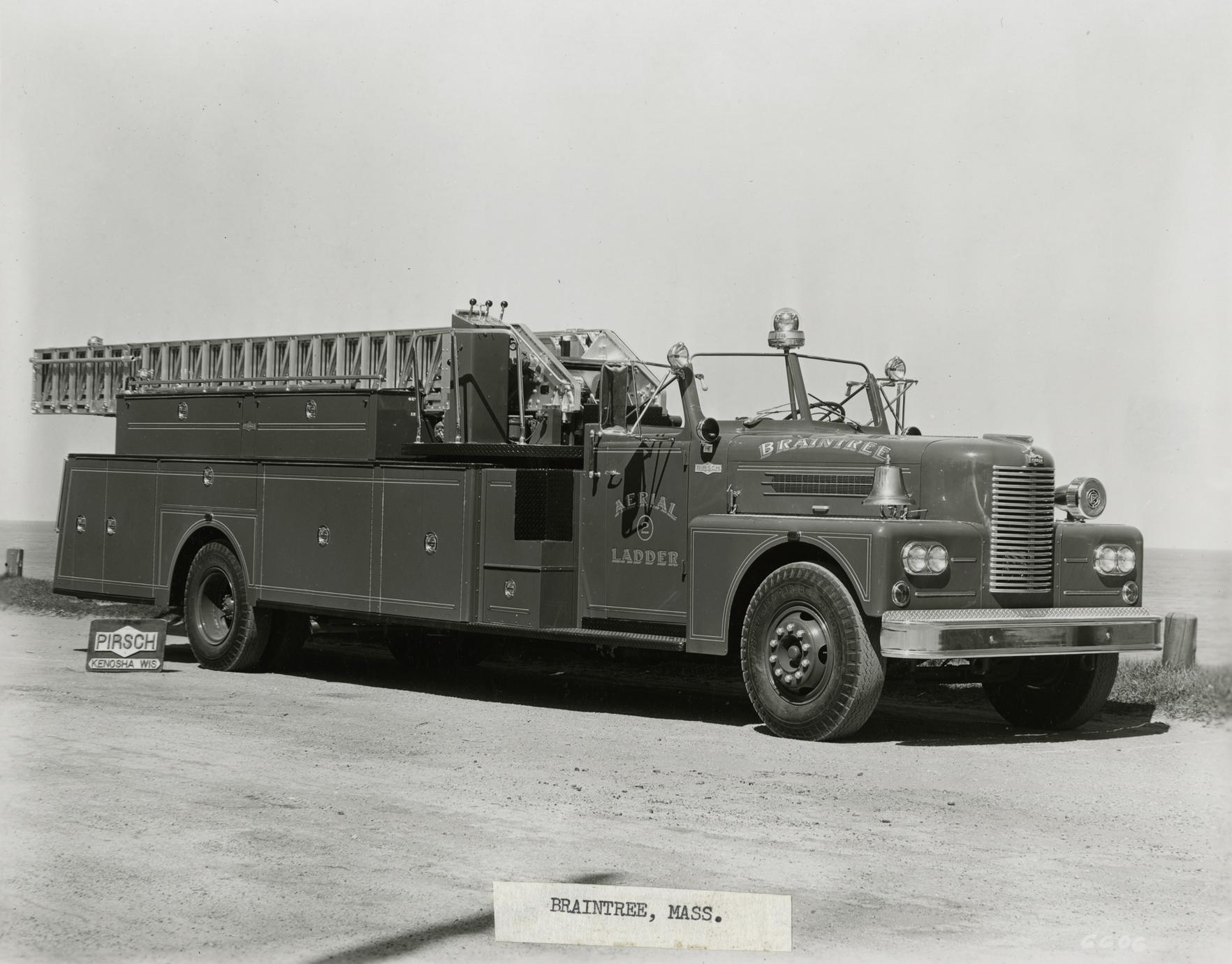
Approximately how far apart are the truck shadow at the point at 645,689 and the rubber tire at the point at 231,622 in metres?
0.48

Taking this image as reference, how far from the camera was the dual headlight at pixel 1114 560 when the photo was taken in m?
11.3

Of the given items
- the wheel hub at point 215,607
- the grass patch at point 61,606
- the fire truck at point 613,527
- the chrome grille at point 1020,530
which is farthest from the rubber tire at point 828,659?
the grass patch at point 61,606

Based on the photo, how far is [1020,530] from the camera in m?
10.8

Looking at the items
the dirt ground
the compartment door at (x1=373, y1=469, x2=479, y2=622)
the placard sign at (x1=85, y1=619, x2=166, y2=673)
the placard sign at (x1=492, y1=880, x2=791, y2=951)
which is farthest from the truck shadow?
the placard sign at (x1=492, y1=880, x2=791, y2=951)

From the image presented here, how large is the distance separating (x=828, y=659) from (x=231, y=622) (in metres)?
6.66

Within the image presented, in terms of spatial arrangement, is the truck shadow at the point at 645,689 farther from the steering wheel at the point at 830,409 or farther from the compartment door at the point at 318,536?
the steering wheel at the point at 830,409

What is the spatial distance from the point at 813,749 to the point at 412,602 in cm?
422

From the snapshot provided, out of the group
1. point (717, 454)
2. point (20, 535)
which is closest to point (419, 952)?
point (717, 454)

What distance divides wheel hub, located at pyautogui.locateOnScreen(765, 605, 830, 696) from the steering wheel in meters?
1.88

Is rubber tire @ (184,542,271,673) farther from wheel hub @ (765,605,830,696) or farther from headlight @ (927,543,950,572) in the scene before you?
headlight @ (927,543,950,572)

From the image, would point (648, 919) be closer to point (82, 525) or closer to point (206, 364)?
point (82, 525)

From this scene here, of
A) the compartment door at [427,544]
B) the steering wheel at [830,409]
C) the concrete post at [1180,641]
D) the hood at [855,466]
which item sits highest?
the steering wheel at [830,409]

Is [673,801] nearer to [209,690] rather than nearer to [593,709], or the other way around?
[593,709]

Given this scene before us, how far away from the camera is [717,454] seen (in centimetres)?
1152
